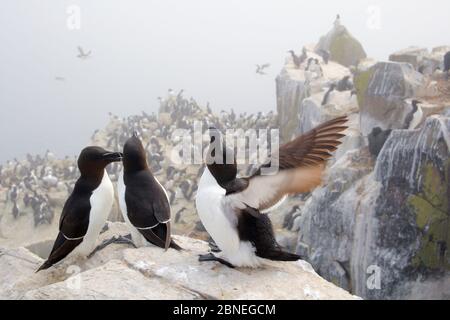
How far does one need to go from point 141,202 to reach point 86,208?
1.74 ft

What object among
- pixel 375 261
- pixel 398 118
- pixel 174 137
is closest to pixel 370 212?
pixel 375 261

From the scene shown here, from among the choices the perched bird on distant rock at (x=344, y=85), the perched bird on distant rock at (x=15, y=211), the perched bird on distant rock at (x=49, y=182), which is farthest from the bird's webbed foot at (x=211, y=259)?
the perched bird on distant rock at (x=49, y=182)

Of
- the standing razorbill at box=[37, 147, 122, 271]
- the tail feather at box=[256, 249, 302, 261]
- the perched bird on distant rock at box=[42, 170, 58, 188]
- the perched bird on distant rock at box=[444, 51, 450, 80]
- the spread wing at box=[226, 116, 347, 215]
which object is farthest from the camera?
the perched bird on distant rock at box=[42, 170, 58, 188]

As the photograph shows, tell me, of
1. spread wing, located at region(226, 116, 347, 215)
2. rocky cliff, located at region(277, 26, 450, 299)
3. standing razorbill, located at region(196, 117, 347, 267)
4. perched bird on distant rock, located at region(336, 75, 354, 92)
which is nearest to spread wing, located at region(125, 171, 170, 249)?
standing razorbill, located at region(196, 117, 347, 267)

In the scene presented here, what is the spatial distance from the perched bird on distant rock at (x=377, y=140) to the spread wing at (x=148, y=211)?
33.3ft

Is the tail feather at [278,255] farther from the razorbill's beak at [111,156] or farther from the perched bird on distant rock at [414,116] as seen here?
the perched bird on distant rock at [414,116]

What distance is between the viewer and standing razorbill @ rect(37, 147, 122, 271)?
445 centimetres

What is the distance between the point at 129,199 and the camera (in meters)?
4.38

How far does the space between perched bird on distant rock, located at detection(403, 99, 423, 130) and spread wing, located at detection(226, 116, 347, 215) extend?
1202cm

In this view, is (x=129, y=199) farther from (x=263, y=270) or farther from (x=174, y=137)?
(x=174, y=137)

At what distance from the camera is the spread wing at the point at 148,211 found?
4289 mm

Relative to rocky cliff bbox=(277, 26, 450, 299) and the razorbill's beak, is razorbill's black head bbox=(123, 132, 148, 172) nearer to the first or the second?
the razorbill's beak

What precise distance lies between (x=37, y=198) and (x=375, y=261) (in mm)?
14270

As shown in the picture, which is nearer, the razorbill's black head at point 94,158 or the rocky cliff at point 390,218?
the razorbill's black head at point 94,158
